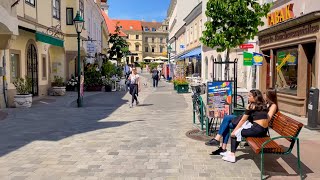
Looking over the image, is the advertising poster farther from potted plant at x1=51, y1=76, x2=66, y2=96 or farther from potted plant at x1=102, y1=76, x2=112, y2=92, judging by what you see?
potted plant at x1=102, y1=76, x2=112, y2=92

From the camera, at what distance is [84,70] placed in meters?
24.8

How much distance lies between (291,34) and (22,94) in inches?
416

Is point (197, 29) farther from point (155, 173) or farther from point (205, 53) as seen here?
point (155, 173)

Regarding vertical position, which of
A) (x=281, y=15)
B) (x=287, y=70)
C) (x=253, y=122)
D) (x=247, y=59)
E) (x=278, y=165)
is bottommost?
(x=278, y=165)

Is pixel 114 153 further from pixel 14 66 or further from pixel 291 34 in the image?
pixel 14 66

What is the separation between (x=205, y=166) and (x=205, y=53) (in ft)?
69.2

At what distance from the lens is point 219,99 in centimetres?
745

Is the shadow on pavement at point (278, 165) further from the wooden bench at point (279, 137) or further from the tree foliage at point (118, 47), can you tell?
the tree foliage at point (118, 47)

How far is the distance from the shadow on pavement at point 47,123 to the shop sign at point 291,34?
6.17 meters

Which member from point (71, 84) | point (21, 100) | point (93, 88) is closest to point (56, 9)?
point (71, 84)

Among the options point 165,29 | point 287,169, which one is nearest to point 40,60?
point 287,169

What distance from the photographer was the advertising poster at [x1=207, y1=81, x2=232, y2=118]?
24.4ft

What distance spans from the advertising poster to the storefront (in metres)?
3.67

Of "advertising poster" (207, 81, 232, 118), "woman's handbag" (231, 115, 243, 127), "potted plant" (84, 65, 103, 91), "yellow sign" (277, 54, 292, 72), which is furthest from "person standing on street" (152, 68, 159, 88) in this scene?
"woman's handbag" (231, 115, 243, 127)
